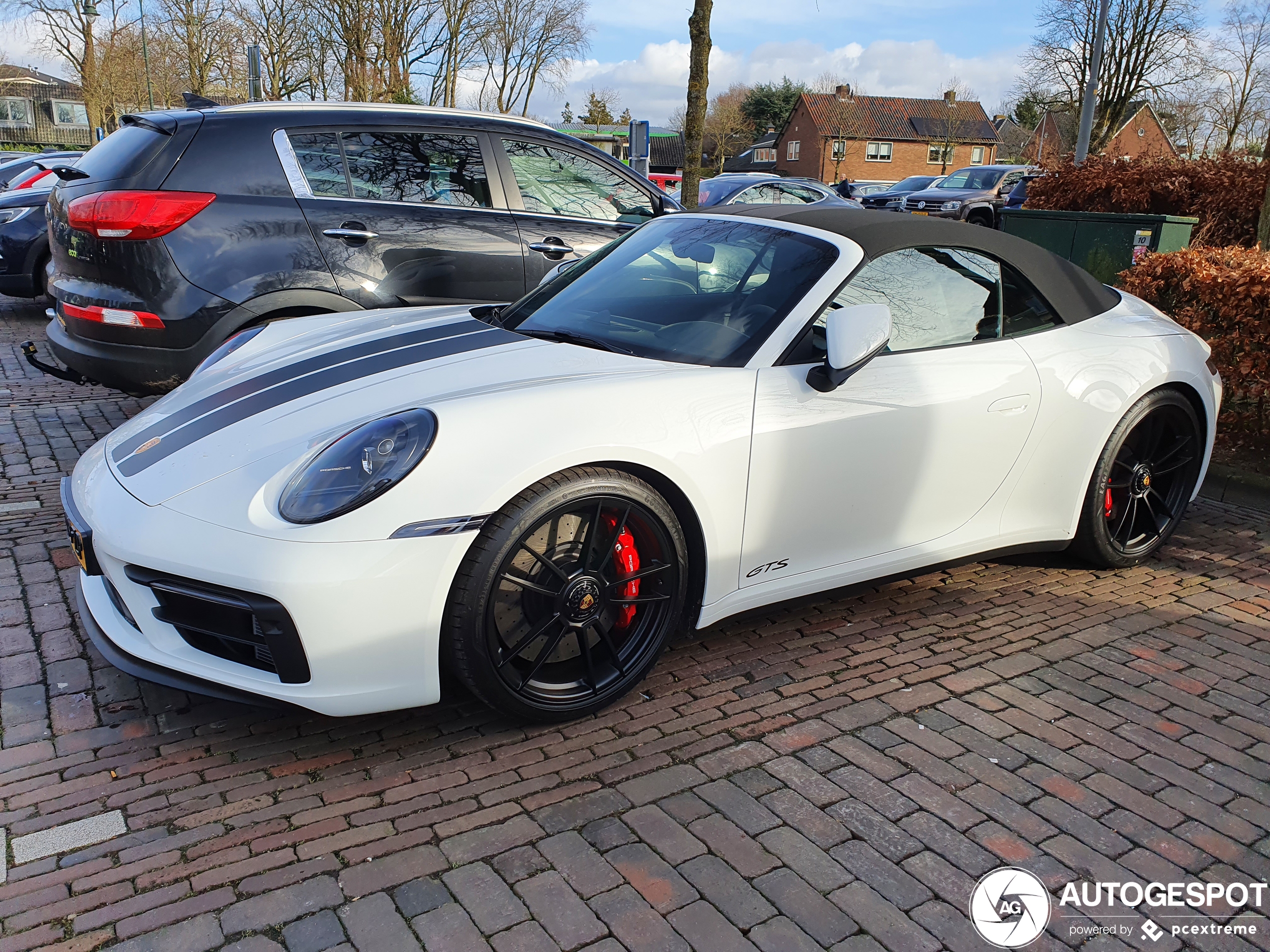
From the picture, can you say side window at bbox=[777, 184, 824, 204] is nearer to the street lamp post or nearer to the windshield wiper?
the windshield wiper

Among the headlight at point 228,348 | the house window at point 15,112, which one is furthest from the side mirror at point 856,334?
the house window at point 15,112

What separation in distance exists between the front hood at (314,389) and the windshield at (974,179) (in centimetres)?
2354

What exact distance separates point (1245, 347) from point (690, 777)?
4.40 m

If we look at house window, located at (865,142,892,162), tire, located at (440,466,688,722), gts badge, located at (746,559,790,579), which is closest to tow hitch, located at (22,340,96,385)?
tire, located at (440,466,688,722)

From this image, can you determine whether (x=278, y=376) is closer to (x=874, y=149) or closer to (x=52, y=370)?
(x=52, y=370)

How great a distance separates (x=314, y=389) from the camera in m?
2.97

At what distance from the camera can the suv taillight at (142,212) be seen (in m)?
4.61

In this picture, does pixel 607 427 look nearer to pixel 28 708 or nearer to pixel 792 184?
pixel 28 708

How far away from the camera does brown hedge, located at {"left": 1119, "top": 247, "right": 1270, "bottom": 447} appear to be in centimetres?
523

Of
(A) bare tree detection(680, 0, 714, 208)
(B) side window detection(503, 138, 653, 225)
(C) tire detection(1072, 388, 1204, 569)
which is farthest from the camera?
(A) bare tree detection(680, 0, 714, 208)

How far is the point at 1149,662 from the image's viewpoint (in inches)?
135

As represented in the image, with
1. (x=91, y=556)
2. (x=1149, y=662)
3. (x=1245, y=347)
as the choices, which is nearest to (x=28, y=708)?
(x=91, y=556)

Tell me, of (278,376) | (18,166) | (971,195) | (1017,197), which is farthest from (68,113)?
(278,376)

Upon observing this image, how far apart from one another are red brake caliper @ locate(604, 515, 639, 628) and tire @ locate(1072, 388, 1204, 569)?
6.77 ft
